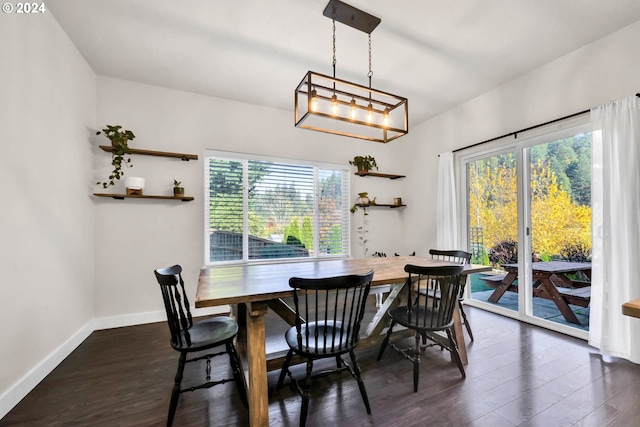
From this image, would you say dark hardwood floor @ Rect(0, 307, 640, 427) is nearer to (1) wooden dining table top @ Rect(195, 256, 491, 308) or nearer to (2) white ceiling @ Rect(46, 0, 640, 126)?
(1) wooden dining table top @ Rect(195, 256, 491, 308)

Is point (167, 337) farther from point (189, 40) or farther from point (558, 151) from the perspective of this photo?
point (558, 151)

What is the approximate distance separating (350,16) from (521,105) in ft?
7.85

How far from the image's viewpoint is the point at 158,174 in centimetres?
336

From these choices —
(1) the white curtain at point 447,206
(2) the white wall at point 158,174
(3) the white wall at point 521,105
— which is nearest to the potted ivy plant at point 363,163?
(3) the white wall at point 521,105

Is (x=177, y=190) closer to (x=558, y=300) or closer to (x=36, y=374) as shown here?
(x=36, y=374)

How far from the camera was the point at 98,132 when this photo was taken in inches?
116

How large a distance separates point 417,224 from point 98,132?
4607 mm

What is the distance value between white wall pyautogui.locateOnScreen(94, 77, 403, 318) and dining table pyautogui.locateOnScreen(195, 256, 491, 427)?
4.75 ft

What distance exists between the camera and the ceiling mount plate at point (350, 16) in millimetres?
2133

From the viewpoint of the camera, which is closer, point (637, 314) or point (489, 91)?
point (637, 314)

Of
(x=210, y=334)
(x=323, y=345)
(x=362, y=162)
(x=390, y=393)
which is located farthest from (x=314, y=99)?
(x=362, y=162)

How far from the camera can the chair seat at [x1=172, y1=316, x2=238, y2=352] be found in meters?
1.63

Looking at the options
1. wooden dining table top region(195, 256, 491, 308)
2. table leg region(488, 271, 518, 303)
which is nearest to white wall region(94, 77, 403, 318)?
wooden dining table top region(195, 256, 491, 308)

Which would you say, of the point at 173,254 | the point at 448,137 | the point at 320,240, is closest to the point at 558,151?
the point at 448,137
